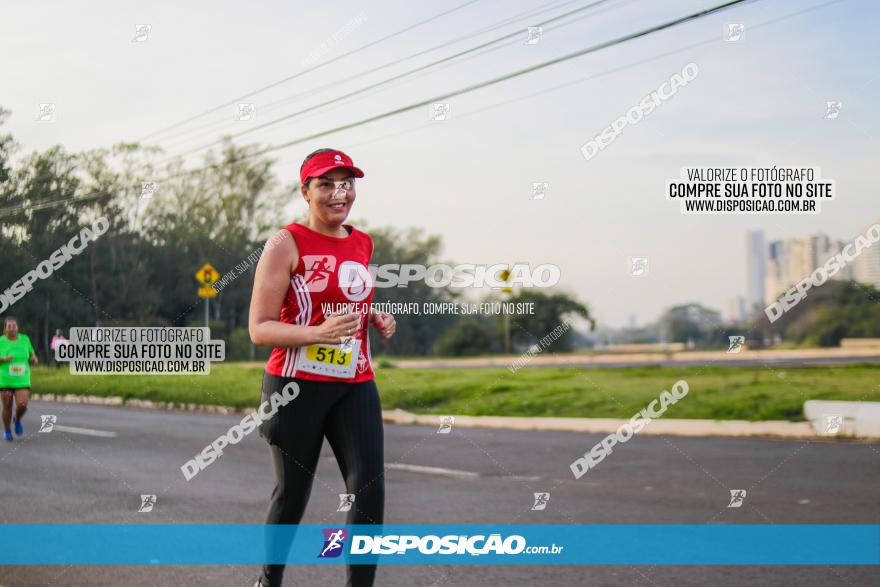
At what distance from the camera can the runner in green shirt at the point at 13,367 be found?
41.3 feet

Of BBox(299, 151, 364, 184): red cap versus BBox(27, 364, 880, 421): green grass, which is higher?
BBox(299, 151, 364, 184): red cap

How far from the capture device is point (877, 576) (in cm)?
490

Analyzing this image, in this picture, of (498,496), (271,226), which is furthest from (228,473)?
(271,226)

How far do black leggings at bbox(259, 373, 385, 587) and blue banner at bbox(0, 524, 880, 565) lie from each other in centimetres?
136

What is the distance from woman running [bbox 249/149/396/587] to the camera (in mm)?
3586

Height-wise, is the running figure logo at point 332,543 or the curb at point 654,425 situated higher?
the running figure logo at point 332,543

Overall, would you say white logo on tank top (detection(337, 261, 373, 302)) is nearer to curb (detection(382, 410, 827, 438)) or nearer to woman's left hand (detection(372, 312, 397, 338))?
woman's left hand (detection(372, 312, 397, 338))

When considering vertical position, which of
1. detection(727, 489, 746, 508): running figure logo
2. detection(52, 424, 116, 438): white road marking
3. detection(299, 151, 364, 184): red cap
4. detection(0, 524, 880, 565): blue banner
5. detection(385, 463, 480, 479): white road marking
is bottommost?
detection(52, 424, 116, 438): white road marking

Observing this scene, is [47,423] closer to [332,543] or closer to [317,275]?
[332,543]

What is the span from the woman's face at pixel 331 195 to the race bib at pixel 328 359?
51cm

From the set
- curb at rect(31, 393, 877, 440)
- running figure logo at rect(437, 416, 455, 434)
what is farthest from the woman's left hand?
running figure logo at rect(437, 416, 455, 434)

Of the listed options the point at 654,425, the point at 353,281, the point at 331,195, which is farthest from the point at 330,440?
the point at 654,425

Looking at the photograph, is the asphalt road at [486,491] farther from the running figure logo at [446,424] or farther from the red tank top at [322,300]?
the red tank top at [322,300]

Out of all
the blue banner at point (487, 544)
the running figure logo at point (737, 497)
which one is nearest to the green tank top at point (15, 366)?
the blue banner at point (487, 544)
